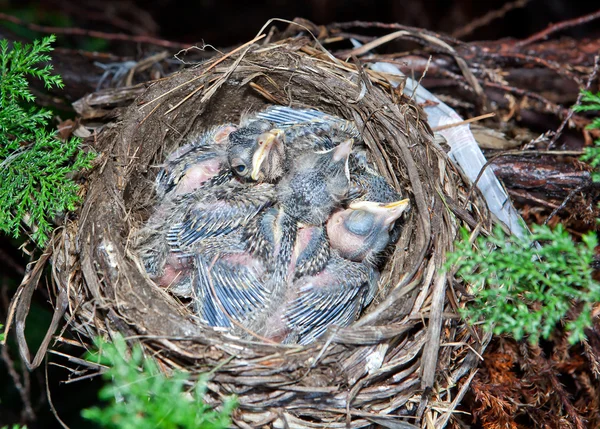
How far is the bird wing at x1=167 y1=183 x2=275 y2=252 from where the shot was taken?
1.46 m

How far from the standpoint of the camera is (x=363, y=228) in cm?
146

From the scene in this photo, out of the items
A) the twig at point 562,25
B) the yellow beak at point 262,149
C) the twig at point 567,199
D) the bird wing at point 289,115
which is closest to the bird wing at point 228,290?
the yellow beak at point 262,149

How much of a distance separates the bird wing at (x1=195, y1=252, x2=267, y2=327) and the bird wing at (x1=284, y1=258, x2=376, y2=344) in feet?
0.31

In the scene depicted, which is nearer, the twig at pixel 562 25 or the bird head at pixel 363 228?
the bird head at pixel 363 228

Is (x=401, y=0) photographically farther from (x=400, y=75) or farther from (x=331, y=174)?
(x=331, y=174)

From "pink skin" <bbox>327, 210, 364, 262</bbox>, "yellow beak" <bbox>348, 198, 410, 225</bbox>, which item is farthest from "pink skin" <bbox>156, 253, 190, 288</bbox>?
"yellow beak" <bbox>348, 198, 410, 225</bbox>

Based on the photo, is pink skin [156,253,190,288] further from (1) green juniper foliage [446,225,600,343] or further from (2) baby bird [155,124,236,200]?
(1) green juniper foliage [446,225,600,343]

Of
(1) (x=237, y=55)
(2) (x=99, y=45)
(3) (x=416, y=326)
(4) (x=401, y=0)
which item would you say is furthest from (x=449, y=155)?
(2) (x=99, y=45)

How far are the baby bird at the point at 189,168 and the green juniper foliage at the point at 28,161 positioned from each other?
26 centimetres

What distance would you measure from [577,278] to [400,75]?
854mm

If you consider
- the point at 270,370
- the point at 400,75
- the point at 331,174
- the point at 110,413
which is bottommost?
the point at 270,370

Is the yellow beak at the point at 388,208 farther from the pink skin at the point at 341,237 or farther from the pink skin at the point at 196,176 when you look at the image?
the pink skin at the point at 196,176

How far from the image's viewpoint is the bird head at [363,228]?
1430 millimetres

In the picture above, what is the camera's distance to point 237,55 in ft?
5.28
